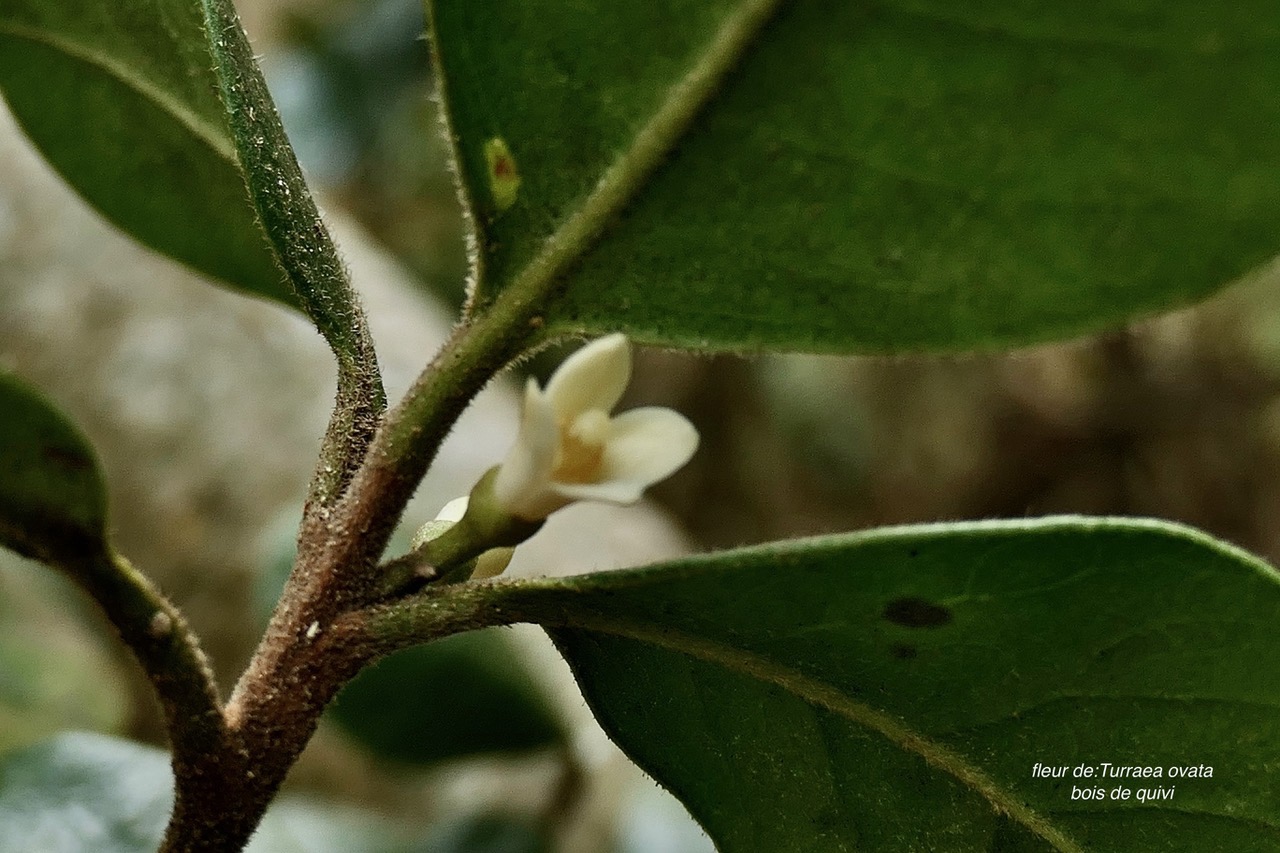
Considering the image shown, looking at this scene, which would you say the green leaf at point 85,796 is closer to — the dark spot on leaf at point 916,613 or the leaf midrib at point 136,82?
the leaf midrib at point 136,82

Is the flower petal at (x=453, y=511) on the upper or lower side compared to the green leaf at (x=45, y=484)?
lower

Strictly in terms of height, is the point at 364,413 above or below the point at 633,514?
above

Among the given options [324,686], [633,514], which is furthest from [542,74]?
[633,514]

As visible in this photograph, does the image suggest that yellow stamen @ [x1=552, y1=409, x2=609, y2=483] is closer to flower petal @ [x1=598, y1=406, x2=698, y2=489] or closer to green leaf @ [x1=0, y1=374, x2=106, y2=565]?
flower petal @ [x1=598, y1=406, x2=698, y2=489]

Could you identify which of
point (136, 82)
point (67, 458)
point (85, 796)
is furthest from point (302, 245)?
point (85, 796)

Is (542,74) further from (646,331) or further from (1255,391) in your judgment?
(1255,391)

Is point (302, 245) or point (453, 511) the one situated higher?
point (302, 245)

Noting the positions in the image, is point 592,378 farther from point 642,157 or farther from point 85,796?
point 85,796

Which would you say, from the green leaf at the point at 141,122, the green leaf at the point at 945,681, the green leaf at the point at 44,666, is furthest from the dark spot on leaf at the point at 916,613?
the green leaf at the point at 44,666
